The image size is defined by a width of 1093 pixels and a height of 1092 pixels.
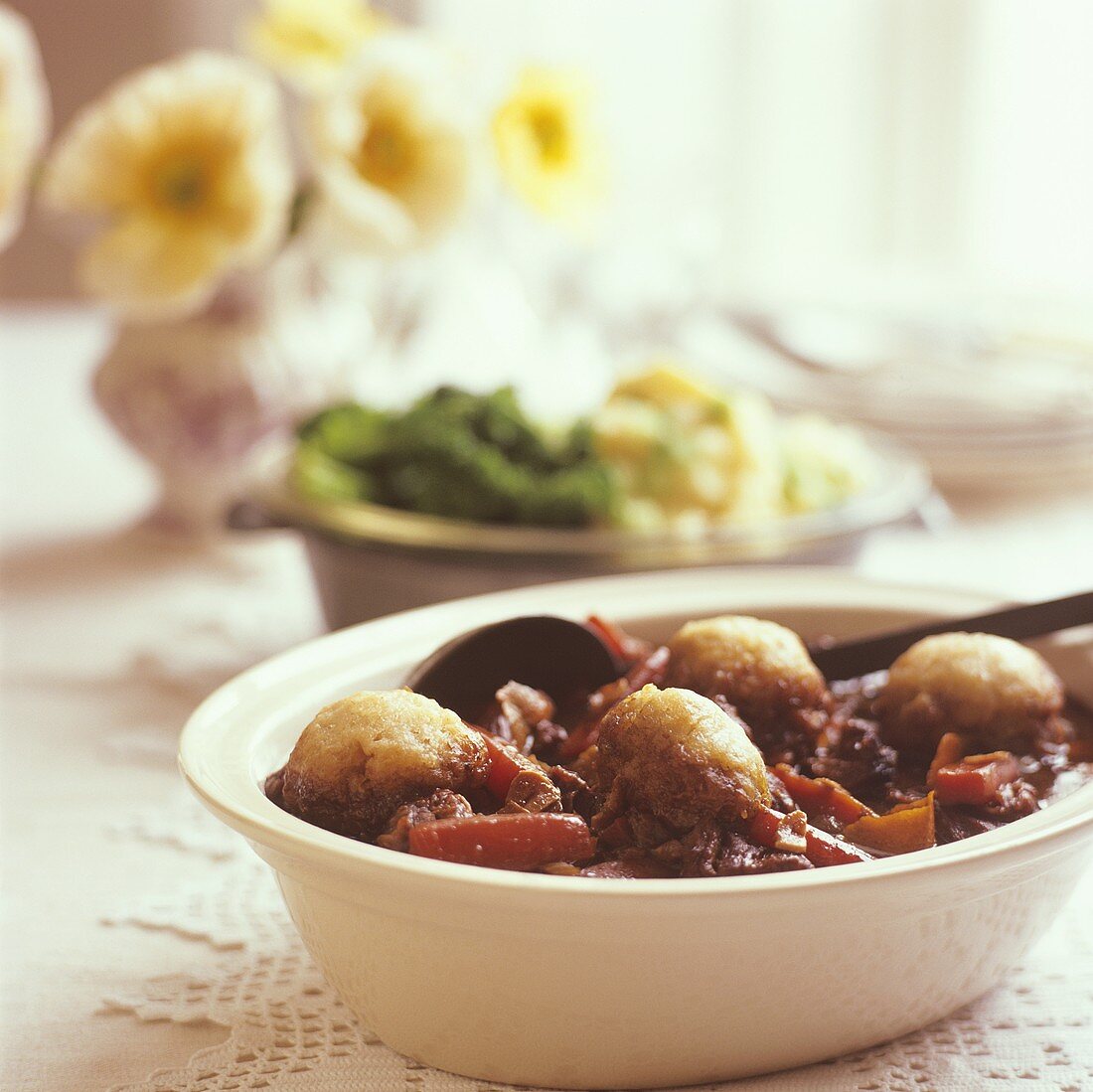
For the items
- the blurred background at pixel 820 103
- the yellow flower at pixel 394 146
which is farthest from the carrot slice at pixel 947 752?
the blurred background at pixel 820 103

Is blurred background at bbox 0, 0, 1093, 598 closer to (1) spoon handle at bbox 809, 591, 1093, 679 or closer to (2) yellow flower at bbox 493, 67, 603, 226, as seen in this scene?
(2) yellow flower at bbox 493, 67, 603, 226

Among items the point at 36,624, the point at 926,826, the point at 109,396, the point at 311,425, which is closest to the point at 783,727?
the point at 926,826

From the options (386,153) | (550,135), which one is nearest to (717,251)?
(550,135)

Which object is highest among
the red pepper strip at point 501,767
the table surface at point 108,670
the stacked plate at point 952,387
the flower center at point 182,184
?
the flower center at point 182,184

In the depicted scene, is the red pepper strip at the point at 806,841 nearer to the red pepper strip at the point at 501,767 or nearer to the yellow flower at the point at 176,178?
the red pepper strip at the point at 501,767

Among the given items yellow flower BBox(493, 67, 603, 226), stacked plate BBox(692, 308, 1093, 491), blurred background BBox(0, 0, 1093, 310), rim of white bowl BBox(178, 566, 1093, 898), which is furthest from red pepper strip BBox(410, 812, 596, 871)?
blurred background BBox(0, 0, 1093, 310)

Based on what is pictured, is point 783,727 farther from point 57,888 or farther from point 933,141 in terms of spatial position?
point 933,141
